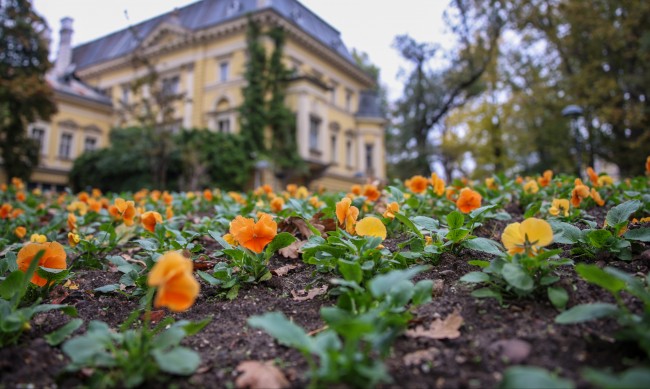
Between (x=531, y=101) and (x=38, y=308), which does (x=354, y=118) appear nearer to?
(x=531, y=101)

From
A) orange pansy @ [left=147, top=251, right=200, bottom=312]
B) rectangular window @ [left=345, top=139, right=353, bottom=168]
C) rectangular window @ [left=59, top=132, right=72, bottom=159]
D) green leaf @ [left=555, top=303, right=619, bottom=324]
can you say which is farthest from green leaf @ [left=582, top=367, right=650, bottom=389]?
rectangular window @ [left=59, top=132, right=72, bottom=159]

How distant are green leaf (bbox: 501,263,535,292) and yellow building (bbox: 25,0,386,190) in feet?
67.4

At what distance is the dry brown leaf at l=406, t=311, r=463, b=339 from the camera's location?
1.26 metres

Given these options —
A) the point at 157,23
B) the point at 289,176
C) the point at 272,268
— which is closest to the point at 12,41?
the point at 157,23

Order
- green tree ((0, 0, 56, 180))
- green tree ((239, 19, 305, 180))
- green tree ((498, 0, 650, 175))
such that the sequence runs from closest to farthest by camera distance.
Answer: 1. green tree ((498, 0, 650, 175))
2. green tree ((0, 0, 56, 180))
3. green tree ((239, 19, 305, 180))

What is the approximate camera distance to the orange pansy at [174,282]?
97cm

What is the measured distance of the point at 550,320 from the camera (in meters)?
1.27

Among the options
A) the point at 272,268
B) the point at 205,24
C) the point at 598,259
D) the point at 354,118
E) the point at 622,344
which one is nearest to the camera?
the point at 622,344

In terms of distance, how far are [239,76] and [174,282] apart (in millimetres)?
23819

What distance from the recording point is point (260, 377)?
1.11 metres

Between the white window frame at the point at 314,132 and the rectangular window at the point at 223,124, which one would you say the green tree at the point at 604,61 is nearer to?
the white window frame at the point at 314,132

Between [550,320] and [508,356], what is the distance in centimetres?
27

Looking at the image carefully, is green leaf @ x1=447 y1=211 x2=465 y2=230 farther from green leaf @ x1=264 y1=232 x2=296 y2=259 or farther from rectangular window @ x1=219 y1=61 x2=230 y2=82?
rectangular window @ x1=219 y1=61 x2=230 y2=82

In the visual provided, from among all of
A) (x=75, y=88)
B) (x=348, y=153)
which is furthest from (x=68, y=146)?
(x=348, y=153)
